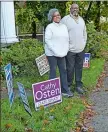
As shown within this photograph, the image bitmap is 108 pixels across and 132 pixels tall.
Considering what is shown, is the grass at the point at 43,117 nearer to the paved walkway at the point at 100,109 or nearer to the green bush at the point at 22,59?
the paved walkway at the point at 100,109

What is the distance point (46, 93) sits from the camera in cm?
559

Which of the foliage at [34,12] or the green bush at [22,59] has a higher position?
the foliage at [34,12]

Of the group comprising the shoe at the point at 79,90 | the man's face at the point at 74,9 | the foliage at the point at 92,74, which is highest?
the man's face at the point at 74,9

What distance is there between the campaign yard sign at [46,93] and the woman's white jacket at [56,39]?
0.65m

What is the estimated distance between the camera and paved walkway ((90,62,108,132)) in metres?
5.03

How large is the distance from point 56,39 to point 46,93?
1086mm

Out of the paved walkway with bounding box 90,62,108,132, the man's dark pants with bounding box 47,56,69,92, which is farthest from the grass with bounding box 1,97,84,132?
the man's dark pants with bounding box 47,56,69,92

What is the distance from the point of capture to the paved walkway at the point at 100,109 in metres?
5.03

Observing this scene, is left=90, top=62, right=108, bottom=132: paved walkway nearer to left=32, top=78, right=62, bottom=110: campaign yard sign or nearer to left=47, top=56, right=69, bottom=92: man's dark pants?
left=47, top=56, right=69, bottom=92: man's dark pants

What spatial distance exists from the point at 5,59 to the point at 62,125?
418 cm

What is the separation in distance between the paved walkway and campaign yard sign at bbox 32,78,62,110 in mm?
759

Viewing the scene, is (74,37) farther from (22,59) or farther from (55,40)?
(22,59)

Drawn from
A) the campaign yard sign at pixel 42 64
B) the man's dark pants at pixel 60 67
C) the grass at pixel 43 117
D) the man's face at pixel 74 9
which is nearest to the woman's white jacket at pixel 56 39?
the man's dark pants at pixel 60 67

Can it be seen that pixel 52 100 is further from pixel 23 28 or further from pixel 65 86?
pixel 23 28
